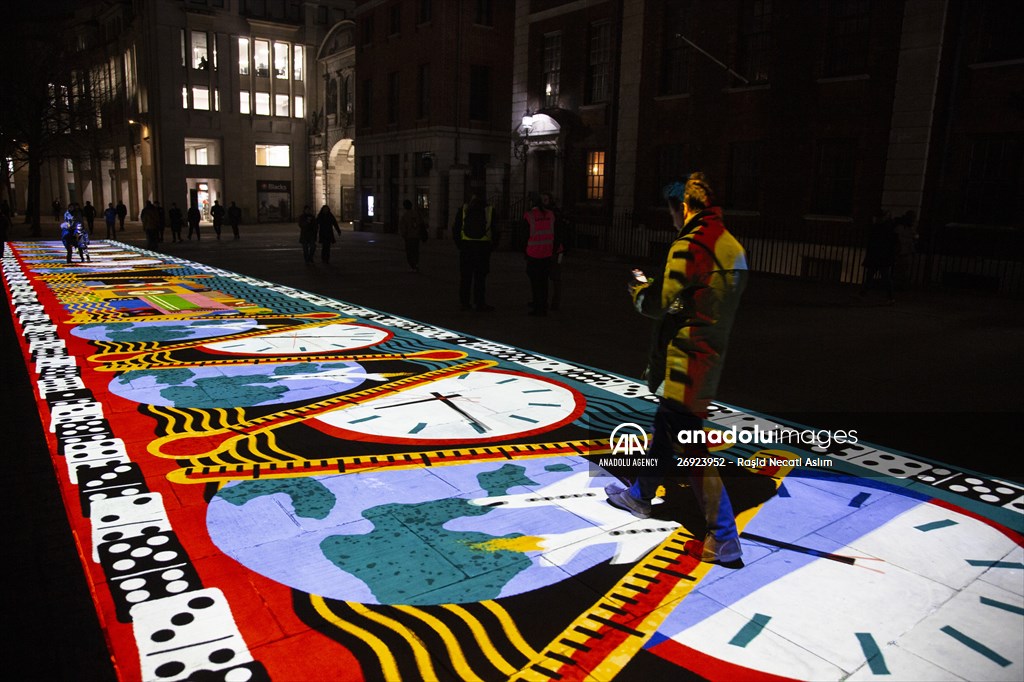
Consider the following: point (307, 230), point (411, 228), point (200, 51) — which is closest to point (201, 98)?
point (200, 51)

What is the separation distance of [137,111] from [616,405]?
5601cm

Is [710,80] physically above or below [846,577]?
above

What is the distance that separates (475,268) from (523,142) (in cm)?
1776

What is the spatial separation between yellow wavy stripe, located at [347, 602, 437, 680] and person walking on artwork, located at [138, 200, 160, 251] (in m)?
25.2

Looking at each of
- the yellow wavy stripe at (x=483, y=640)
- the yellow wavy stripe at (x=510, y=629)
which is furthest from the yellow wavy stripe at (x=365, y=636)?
the yellow wavy stripe at (x=510, y=629)

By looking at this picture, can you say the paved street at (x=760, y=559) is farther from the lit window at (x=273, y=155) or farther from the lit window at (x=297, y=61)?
the lit window at (x=297, y=61)

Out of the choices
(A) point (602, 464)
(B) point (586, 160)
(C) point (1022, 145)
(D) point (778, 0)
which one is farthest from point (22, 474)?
(B) point (586, 160)

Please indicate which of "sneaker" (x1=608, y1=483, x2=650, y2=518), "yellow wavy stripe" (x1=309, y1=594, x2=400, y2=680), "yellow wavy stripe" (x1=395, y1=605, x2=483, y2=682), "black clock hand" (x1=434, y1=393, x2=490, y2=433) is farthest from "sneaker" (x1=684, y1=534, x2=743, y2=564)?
"black clock hand" (x1=434, y1=393, x2=490, y2=433)

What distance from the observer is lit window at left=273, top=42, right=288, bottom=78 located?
51.3 meters

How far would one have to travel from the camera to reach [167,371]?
26.3ft

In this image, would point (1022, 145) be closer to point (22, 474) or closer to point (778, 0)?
point (778, 0)

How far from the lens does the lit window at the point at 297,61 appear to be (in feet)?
170

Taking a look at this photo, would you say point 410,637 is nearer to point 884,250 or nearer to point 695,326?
point 695,326

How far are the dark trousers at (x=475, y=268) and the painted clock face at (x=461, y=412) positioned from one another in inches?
183
